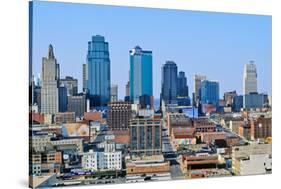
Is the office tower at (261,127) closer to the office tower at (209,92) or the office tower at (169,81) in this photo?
the office tower at (209,92)

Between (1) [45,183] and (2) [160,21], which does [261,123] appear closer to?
(2) [160,21]

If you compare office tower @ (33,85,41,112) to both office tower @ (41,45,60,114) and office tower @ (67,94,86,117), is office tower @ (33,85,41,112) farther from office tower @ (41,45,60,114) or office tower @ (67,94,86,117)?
office tower @ (67,94,86,117)

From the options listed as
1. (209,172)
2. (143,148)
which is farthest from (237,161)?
(143,148)

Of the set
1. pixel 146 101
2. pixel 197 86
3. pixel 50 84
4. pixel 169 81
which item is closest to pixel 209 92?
pixel 197 86

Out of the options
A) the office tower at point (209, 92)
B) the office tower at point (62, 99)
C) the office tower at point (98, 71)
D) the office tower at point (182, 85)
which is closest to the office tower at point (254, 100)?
the office tower at point (209, 92)

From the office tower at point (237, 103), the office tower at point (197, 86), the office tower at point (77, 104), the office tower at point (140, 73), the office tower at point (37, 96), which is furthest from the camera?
the office tower at point (237, 103)

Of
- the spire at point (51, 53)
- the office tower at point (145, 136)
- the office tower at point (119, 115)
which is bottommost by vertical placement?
the office tower at point (145, 136)

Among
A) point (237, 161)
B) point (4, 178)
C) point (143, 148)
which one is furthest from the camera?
point (237, 161)

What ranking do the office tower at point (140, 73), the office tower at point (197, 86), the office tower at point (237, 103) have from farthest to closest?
the office tower at point (237, 103) < the office tower at point (197, 86) < the office tower at point (140, 73)
